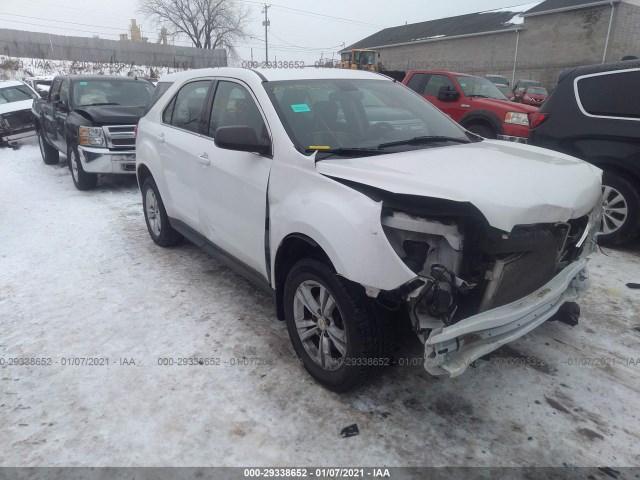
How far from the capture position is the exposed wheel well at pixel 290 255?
2.66 m

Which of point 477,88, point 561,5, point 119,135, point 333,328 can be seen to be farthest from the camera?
point 561,5

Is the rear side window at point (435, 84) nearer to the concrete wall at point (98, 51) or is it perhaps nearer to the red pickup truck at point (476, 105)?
the red pickup truck at point (476, 105)

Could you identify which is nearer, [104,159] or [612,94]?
[612,94]

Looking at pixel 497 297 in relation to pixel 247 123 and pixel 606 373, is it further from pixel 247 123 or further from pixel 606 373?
pixel 247 123

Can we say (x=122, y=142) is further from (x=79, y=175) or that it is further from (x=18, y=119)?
(x=18, y=119)

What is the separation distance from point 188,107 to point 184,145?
422 mm

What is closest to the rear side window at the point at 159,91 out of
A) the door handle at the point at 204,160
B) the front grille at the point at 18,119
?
the door handle at the point at 204,160

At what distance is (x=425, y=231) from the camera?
2.23m

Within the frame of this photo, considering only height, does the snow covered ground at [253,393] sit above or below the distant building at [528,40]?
below

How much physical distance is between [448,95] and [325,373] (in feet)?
26.6

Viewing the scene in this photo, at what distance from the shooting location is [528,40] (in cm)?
3088

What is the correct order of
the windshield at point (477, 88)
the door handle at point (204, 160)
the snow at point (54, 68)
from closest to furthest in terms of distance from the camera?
the door handle at point (204, 160) < the windshield at point (477, 88) < the snow at point (54, 68)

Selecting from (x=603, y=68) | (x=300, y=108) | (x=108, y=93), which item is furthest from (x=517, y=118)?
(x=108, y=93)

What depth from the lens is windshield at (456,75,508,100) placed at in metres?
9.74
